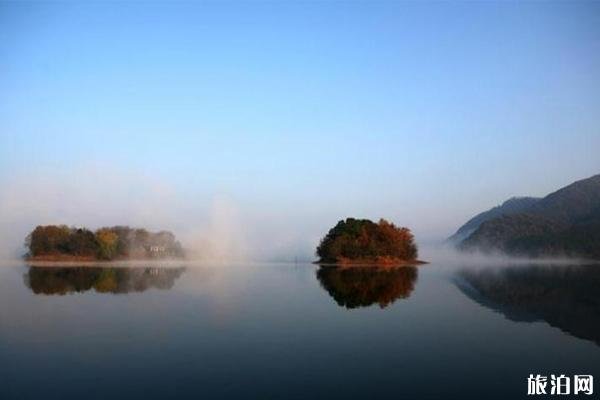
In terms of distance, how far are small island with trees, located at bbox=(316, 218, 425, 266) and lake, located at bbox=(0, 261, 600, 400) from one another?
117 meters

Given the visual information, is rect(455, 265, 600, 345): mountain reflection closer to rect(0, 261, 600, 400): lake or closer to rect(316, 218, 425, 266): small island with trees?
rect(0, 261, 600, 400): lake

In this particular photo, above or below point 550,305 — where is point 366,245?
above

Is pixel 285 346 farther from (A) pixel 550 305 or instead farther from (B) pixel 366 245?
(B) pixel 366 245

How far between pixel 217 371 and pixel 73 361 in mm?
8103

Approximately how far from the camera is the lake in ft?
75.8

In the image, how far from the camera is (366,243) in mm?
174375

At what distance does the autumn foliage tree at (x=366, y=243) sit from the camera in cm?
17412

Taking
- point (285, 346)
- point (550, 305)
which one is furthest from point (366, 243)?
point (285, 346)

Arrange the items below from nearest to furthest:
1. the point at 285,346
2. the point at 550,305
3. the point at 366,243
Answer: the point at 285,346, the point at 550,305, the point at 366,243

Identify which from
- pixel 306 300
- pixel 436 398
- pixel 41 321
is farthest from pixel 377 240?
pixel 436 398

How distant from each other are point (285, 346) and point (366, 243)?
5708 inches

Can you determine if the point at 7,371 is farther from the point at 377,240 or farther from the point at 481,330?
the point at 377,240

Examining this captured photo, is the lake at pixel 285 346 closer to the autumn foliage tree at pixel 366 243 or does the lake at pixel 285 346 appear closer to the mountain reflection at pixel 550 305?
the mountain reflection at pixel 550 305

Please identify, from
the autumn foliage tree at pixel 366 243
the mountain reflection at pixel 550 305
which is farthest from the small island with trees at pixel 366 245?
the mountain reflection at pixel 550 305
